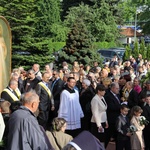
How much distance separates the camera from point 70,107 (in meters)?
9.53

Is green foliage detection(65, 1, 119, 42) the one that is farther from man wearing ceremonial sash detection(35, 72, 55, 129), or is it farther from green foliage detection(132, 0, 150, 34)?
man wearing ceremonial sash detection(35, 72, 55, 129)

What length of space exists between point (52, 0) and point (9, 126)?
4907 centimetres

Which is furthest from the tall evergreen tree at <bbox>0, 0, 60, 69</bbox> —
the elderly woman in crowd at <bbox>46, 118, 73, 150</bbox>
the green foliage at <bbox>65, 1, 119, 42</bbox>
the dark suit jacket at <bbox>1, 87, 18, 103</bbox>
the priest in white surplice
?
the green foliage at <bbox>65, 1, 119, 42</bbox>

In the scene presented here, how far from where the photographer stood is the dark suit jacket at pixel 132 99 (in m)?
10.7

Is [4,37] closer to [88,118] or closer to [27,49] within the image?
[88,118]

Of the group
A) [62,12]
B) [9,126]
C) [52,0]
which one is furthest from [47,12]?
[9,126]

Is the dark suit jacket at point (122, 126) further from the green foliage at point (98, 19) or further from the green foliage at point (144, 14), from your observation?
the green foliage at point (98, 19)

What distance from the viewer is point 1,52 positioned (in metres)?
7.92

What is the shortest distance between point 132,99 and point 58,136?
14.7 feet

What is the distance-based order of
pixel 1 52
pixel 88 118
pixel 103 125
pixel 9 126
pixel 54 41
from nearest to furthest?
1. pixel 9 126
2. pixel 1 52
3. pixel 103 125
4. pixel 88 118
5. pixel 54 41

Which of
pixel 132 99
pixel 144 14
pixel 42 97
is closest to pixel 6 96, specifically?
pixel 42 97

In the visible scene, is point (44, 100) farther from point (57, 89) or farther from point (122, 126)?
point (122, 126)

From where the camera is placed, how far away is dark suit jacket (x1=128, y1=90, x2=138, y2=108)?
35.0 ft

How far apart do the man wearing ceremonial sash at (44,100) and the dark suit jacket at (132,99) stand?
1915mm
